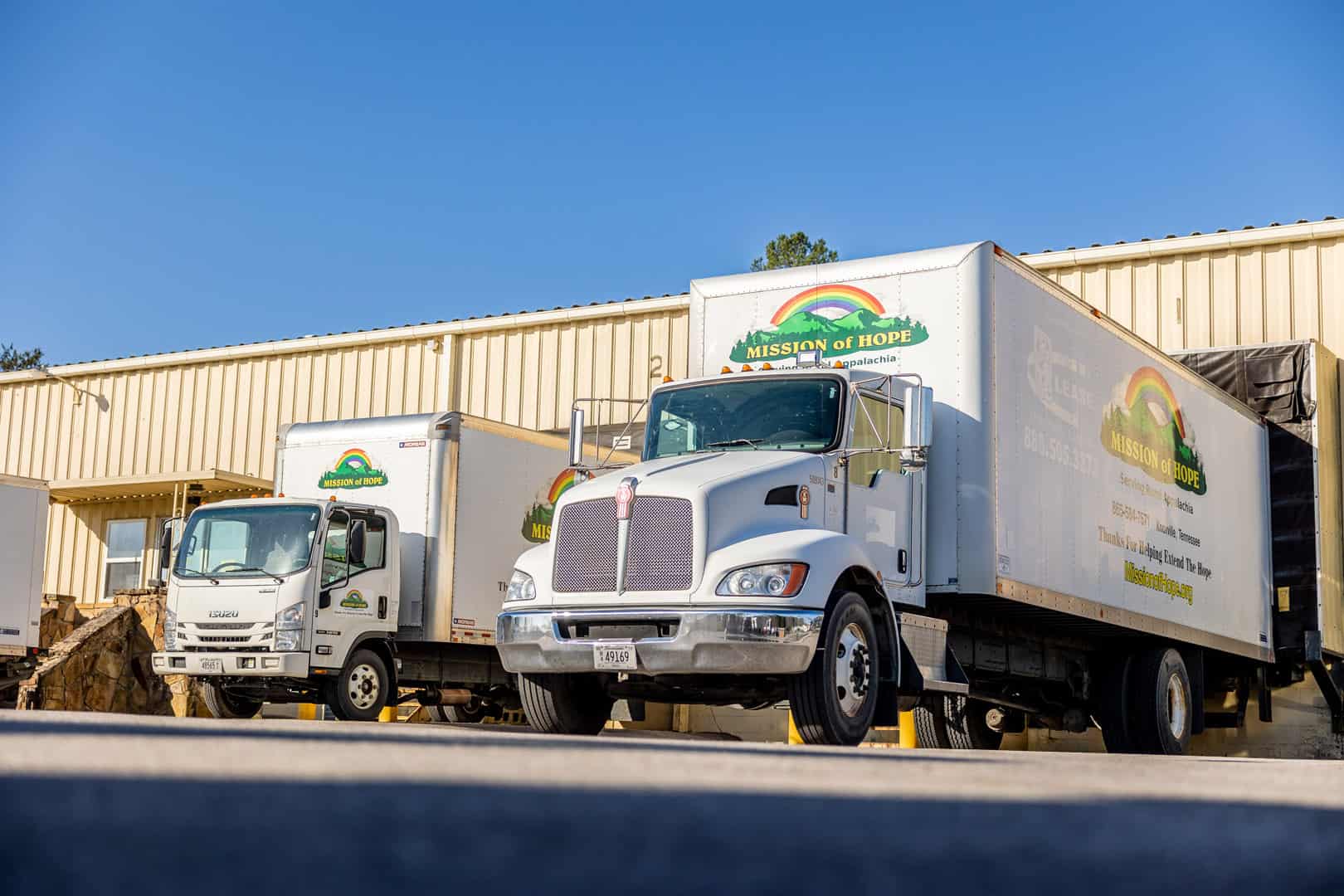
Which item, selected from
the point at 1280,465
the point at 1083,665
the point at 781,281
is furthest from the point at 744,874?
the point at 1280,465

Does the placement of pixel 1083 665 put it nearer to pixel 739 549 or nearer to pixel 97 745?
pixel 739 549

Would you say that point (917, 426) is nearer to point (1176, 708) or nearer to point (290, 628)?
point (1176, 708)

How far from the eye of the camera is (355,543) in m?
15.0

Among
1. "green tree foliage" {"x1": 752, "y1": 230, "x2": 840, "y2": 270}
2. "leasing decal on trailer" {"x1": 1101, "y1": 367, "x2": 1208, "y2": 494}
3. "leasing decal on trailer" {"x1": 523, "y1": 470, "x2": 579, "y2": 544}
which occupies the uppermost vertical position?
"green tree foliage" {"x1": 752, "y1": 230, "x2": 840, "y2": 270}

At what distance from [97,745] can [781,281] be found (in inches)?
343

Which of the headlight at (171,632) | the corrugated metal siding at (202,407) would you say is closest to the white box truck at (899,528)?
the headlight at (171,632)

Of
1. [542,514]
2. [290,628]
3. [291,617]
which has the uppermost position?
[542,514]

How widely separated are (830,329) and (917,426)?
2160 mm

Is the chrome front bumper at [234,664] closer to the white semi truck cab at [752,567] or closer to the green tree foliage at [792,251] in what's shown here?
the white semi truck cab at [752,567]

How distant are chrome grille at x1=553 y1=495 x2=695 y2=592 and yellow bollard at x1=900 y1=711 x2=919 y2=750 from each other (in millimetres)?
5773

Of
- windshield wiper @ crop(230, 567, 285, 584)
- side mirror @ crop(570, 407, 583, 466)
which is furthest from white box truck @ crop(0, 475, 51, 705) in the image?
side mirror @ crop(570, 407, 583, 466)

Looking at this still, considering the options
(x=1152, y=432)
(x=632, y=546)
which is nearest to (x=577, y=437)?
(x=632, y=546)

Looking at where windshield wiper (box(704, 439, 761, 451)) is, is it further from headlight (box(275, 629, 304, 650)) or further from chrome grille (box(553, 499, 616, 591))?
headlight (box(275, 629, 304, 650))

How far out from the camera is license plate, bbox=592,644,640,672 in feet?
30.5
